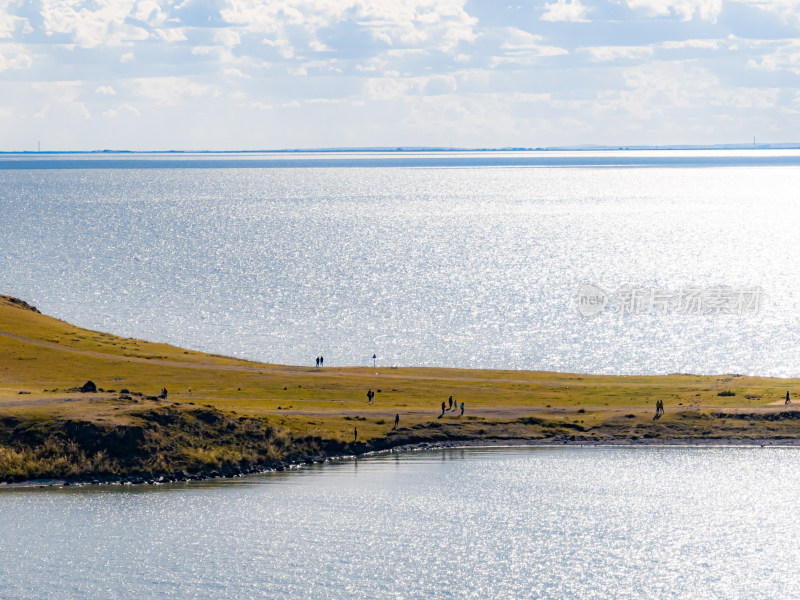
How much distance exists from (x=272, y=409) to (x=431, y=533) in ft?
105

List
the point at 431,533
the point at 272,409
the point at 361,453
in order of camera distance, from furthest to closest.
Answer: the point at 272,409 → the point at 361,453 → the point at 431,533

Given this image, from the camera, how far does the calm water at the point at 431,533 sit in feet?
198

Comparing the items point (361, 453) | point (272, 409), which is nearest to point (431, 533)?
point (361, 453)

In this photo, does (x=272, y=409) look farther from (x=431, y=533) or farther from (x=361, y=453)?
(x=431, y=533)

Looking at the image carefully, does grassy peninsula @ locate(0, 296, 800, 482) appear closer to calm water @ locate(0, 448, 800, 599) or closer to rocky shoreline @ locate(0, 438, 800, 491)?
rocky shoreline @ locate(0, 438, 800, 491)

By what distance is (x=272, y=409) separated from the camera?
323 feet

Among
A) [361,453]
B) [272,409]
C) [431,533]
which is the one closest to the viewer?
[431,533]

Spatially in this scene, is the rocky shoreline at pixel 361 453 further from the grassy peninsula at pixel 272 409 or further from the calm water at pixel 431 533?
the calm water at pixel 431 533

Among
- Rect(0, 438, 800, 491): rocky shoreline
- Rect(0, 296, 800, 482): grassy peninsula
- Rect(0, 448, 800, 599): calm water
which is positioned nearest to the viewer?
Rect(0, 448, 800, 599): calm water

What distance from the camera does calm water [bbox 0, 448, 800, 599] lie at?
198 feet

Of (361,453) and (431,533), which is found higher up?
(361,453)

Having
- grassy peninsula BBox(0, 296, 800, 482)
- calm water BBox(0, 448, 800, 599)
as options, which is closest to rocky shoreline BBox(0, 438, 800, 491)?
grassy peninsula BBox(0, 296, 800, 482)

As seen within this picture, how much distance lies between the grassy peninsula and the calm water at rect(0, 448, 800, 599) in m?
3.85

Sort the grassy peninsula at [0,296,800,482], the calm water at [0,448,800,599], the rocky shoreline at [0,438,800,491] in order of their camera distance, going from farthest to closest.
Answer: the grassy peninsula at [0,296,800,482] < the rocky shoreline at [0,438,800,491] < the calm water at [0,448,800,599]
